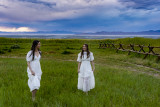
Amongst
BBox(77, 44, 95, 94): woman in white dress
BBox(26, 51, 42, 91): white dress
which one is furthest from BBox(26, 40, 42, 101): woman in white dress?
BBox(77, 44, 95, 94): woman in white dress

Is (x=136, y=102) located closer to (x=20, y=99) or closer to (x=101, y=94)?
(x=101, y=94)

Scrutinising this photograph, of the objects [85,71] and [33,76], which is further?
[85,71]

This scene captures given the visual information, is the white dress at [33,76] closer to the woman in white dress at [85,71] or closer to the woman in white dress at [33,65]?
the woman in white dress at [33,65]

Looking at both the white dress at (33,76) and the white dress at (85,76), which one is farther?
the white dress at (85,76)

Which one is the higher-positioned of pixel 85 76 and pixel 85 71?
pixel 85 71

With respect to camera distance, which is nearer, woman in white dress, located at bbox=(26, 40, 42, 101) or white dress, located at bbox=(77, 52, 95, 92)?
woman in white dress, located at bbox=(26, 40, 42, 101)

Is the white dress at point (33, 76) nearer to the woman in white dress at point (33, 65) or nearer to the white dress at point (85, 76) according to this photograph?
the woman in white dress at point (33, 65)

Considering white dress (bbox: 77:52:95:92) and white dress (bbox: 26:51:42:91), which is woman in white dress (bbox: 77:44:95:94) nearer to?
white dress (bbox: 77:52:95:92)

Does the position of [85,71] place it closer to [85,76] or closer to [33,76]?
[85,76]


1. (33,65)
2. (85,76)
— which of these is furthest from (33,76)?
(85,76)

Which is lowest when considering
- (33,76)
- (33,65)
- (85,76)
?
(85,76)

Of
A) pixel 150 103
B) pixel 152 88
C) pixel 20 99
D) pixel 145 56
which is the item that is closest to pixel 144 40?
pixel 145 56

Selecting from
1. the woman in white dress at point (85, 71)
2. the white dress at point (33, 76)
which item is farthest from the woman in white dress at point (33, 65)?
the woman in white dress at point (85, 71)

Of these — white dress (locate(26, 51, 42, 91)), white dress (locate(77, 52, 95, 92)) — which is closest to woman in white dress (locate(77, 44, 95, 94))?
white dress (locate(77, 52, 95, 92))
